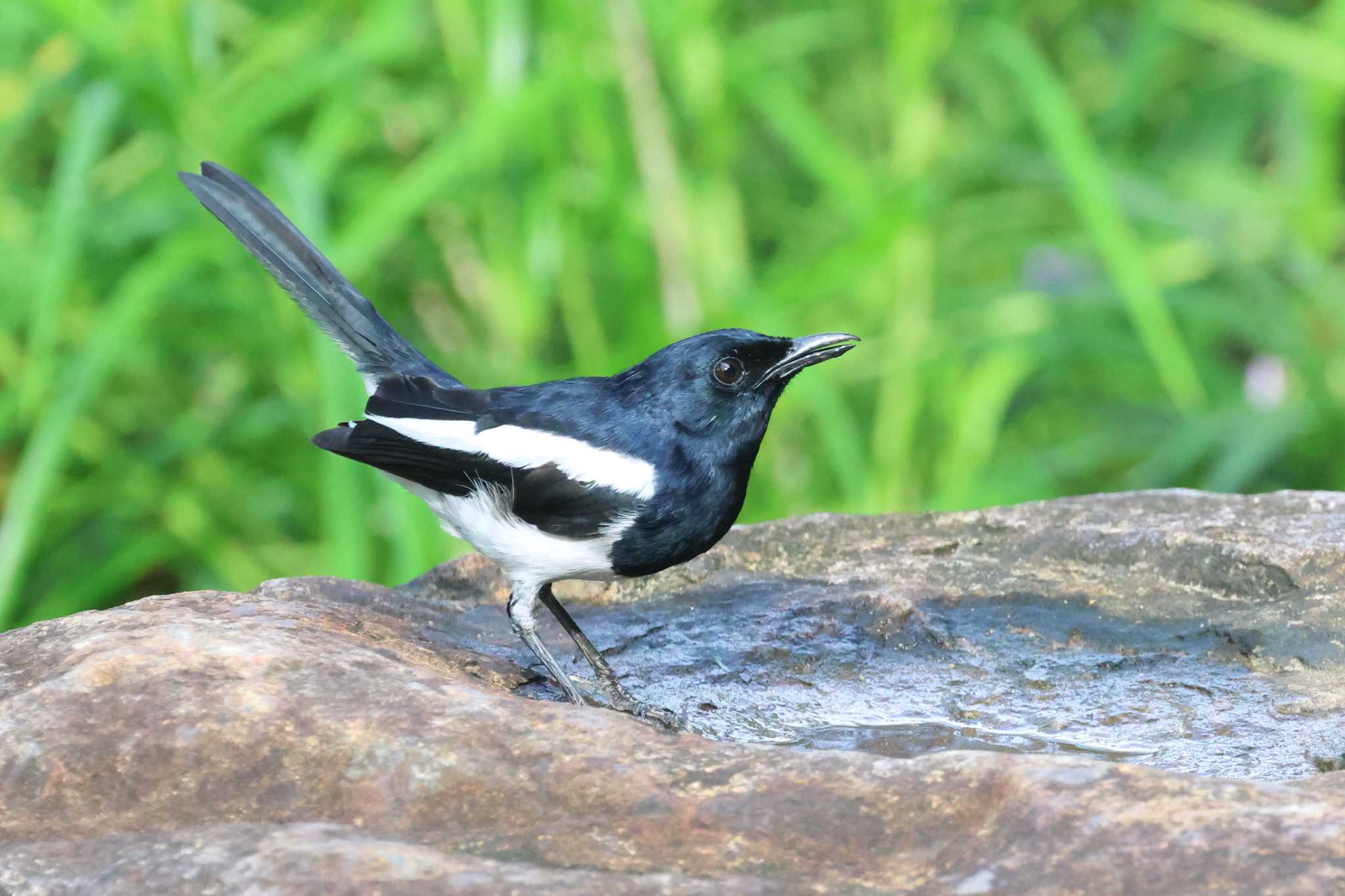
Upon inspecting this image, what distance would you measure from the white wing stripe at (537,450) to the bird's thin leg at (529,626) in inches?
8.9

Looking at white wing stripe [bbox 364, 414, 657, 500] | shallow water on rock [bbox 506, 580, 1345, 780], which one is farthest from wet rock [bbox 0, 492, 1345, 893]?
white wing stripe [bbox 364, 414, 657, 500]

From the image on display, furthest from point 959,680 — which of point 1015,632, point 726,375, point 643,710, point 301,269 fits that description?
point 301,269

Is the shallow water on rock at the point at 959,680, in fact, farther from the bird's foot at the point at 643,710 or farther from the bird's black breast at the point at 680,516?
the bird's black breast at the point at 680,516

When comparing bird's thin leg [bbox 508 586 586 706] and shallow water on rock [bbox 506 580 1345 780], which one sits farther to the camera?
bird's thin leg [bbox 508 586 586 706]

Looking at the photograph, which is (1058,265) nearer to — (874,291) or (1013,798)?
(874,291)

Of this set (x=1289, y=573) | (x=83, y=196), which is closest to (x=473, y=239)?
(x=83, y=196)

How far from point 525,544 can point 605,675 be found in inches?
10.8

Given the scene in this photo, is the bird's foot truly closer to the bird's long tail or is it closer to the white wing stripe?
the white wing stripe

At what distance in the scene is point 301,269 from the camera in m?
3.39

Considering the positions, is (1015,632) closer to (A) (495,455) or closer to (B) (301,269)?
(A) (495,455)

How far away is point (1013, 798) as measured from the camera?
1841 millimetres

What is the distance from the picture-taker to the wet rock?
1.77m

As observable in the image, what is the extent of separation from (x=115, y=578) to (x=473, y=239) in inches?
57.7

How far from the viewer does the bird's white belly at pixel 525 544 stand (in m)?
2.87
